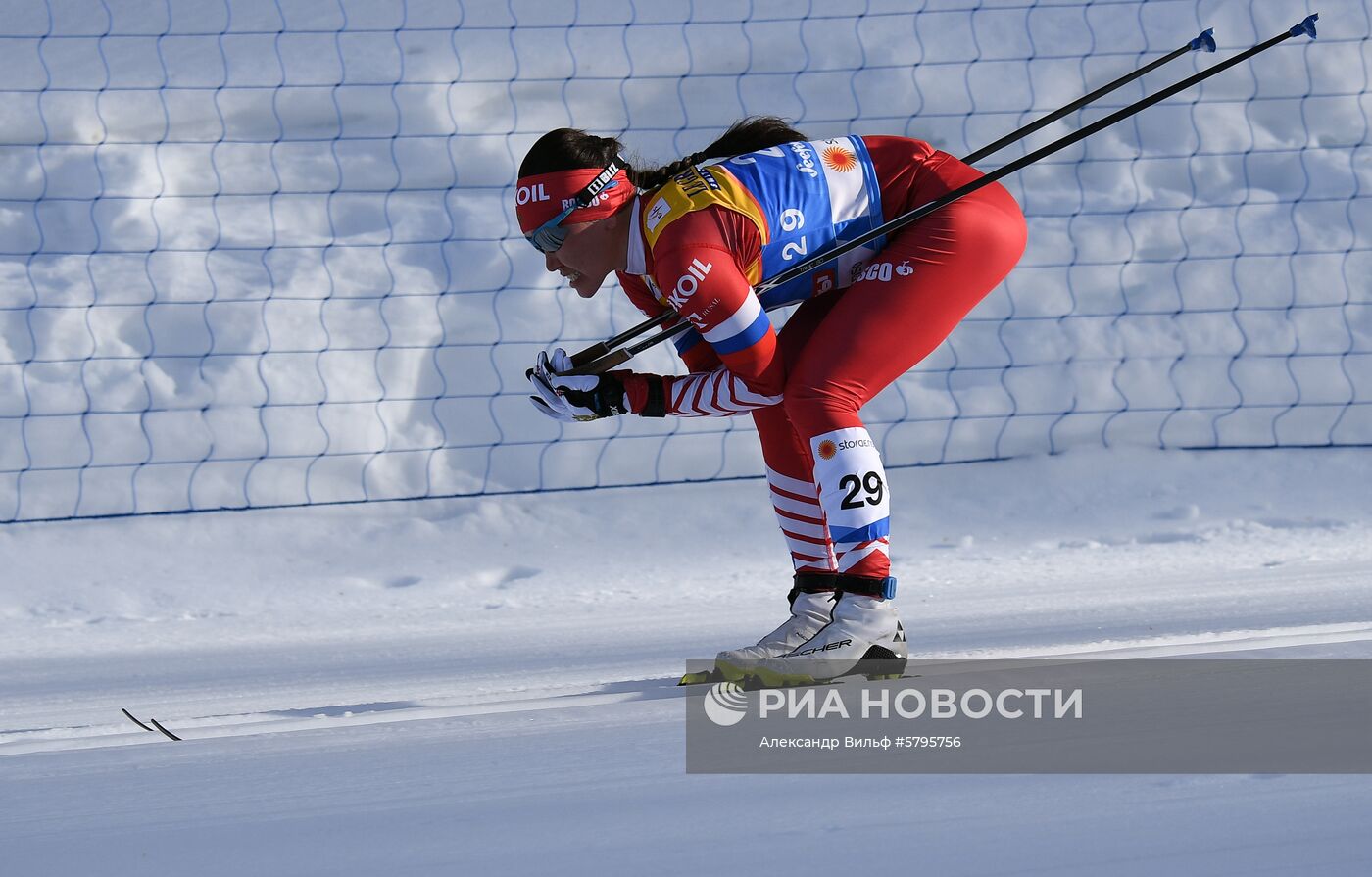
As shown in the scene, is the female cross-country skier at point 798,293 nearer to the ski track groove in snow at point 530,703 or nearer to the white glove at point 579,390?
the white glove at point 579,390

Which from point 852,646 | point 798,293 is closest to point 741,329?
point 798,293

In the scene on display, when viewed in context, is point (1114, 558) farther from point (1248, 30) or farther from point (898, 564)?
point (1248, 30)

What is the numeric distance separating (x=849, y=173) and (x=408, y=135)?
4.78m

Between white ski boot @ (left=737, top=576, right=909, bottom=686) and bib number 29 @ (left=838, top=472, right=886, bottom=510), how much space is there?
5.1 inches

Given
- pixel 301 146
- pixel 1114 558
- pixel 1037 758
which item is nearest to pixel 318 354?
pixel 301 146

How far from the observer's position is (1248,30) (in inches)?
312

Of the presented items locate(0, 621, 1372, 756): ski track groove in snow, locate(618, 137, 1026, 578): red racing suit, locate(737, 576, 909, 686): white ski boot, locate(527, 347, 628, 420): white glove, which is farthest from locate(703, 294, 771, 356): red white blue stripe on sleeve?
locate(0, 621, 1372, 756): ski track groove in snow

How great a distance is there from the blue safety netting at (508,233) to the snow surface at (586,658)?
44 cm

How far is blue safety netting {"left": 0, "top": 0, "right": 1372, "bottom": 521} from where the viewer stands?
5.37 metres

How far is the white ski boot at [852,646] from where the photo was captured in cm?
241

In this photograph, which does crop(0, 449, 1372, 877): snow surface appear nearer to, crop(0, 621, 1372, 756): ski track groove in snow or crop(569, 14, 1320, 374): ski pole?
crop(0, 621, 1372, 756): ski track groove in snow

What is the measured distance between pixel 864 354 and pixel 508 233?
416 cm

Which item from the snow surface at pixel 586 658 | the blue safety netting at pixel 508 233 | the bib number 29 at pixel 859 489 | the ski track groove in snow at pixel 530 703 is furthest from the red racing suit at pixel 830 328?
the blue safety netting at pixel 508 233

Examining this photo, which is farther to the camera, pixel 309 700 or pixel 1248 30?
pixel 1248 30
